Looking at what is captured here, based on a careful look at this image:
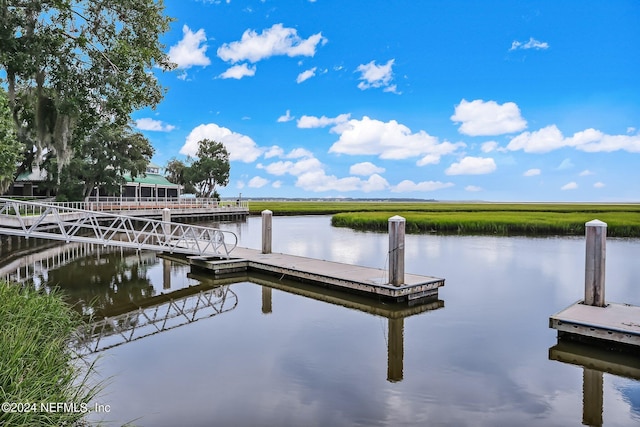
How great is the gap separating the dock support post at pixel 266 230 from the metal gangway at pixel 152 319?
348cm

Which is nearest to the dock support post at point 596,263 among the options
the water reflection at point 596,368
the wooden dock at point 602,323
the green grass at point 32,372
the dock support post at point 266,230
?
the wooden dock at point 602,323

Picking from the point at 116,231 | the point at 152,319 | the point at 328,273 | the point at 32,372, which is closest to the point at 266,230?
the point at 328,273

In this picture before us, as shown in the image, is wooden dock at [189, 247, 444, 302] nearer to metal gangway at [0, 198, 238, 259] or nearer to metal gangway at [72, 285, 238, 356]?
metal gangway at [0, 198, 238, 259]

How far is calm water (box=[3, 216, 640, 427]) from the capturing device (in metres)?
5.30

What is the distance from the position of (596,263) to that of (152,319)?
8.42 m

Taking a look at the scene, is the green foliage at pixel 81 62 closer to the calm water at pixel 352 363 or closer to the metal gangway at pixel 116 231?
the metal gangway at pixel 116 231

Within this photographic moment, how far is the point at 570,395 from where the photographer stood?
5.84 meters

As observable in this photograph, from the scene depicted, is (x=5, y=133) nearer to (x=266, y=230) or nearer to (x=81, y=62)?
(x=81, y=62)

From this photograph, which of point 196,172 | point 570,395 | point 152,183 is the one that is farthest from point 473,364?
point 196,172

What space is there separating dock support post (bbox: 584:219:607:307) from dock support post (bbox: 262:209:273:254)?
365 inches

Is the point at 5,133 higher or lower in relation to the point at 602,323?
higher

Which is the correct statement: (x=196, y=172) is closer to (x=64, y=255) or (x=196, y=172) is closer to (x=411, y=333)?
(x=64, y=255)

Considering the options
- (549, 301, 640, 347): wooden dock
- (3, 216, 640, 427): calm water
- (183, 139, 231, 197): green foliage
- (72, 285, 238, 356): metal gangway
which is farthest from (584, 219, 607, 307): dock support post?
(183, 139, 231, 197): green foliage

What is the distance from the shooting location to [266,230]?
15.2 m
